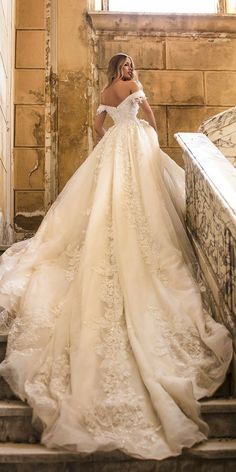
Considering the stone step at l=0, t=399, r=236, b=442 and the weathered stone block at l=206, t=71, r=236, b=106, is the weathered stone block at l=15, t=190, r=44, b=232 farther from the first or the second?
the stone step at l=0, t=399, r=236, b=442

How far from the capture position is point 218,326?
8.14 ft

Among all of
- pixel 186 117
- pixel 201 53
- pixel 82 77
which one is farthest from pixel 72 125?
pixel 201 53

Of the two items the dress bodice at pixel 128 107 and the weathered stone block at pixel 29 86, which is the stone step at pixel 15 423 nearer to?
the dress bodice at pixel 128 107

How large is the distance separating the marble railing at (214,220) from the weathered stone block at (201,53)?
2.68m

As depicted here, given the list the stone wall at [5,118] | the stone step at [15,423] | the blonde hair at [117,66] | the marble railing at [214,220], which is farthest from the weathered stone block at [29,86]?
the stone step at [15,423]

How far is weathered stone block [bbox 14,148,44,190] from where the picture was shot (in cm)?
553

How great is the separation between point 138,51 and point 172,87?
20.6 inches

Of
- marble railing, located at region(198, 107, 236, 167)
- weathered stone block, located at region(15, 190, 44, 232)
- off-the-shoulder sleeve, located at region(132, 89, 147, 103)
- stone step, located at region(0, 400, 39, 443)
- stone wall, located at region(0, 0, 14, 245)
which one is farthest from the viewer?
weathered stone block, located at region(15, 190, 44, 232)

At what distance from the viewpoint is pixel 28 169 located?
5.54 meters

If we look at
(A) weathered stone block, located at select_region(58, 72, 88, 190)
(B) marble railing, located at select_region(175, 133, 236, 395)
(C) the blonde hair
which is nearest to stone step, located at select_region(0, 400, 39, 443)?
(B) marble railing, located at select_region(175, 133, 236, 395)

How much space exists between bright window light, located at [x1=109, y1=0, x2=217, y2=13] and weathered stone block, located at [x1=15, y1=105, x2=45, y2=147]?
159 cm

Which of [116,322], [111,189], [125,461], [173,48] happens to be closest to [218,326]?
[116,322]

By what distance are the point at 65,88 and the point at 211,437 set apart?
4307mm

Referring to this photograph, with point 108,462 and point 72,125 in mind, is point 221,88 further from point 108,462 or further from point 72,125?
point 108,462
